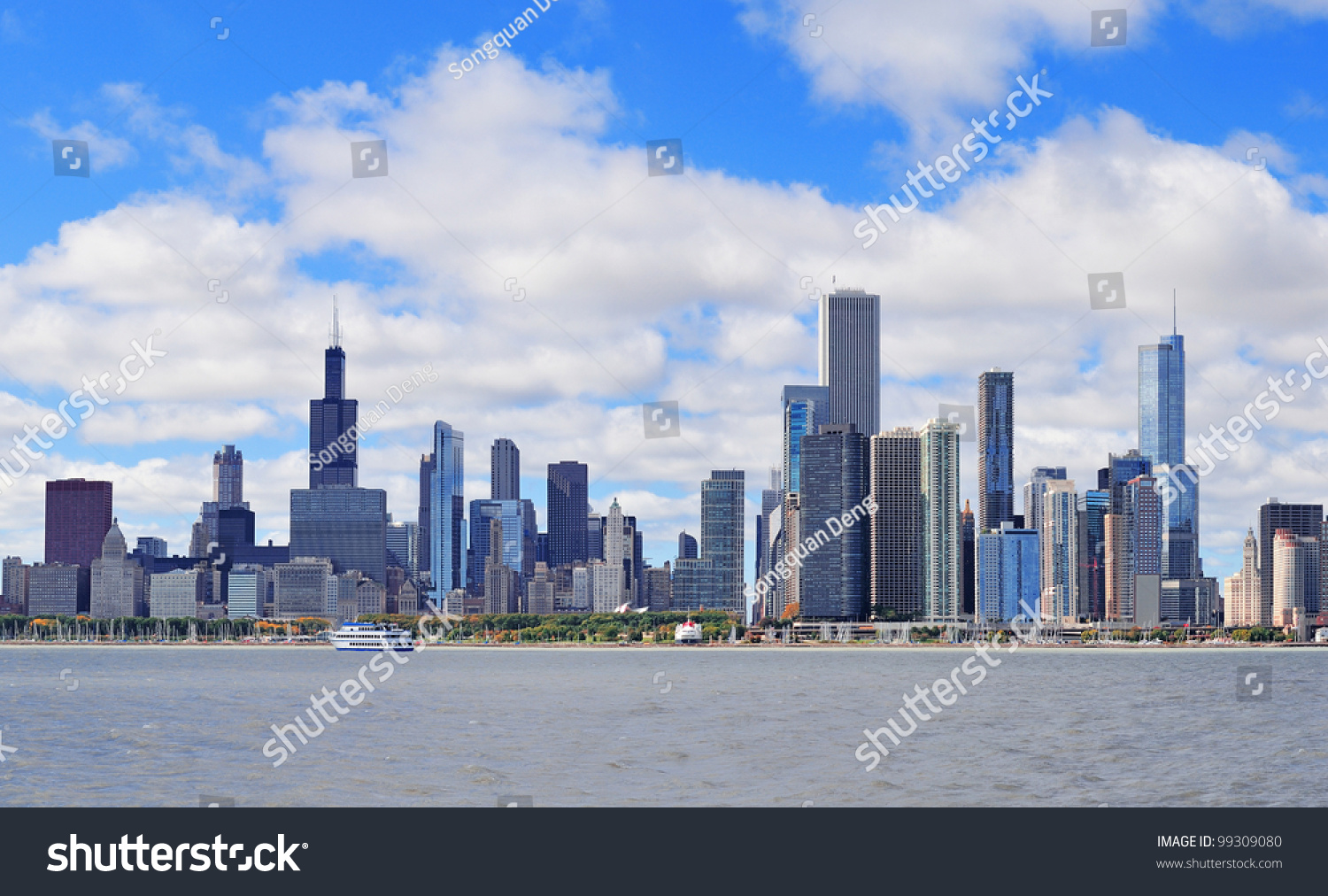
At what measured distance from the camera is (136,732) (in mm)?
75688

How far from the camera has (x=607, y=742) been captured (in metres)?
68.2

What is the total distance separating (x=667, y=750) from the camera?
64.6 meters

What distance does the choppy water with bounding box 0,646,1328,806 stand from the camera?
1981 inches

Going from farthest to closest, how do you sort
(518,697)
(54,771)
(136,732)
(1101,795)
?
(518,697) < (136,732) < (54,771) < (1101,795)

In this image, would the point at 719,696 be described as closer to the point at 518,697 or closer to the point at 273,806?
the point at 518,697

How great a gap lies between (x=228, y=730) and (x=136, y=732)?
4.71m

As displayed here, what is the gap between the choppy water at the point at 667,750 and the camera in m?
50.3
